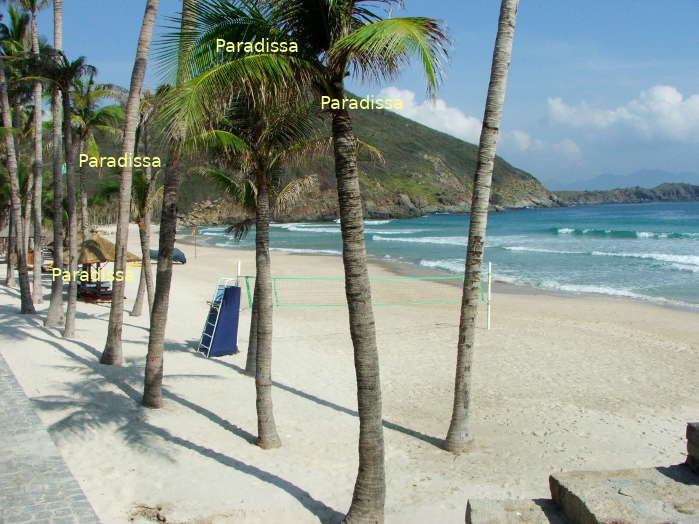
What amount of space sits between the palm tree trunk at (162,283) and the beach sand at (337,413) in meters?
0.34

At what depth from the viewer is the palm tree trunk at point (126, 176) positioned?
9.35 m

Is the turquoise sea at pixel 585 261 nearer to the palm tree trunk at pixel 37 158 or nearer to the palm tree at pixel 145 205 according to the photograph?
the palm tree at pixel 145 205

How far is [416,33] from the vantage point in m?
4.30

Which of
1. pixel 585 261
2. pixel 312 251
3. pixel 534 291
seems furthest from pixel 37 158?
pixel 312 251

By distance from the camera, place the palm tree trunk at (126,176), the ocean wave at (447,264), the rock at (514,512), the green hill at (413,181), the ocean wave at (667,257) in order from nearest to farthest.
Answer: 1. the rock at (514,512)
2. the palm tree trunk at (126,176)
3. the ocean wave at (447,264)
4. the ocean wave at (667,257)
5. the green hill at (413,181)

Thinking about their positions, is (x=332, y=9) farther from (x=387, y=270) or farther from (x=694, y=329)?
(x=387, y=270)

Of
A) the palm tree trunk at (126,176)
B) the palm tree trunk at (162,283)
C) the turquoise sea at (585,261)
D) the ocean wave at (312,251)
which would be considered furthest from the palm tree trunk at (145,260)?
the ocean wave at (312,251)

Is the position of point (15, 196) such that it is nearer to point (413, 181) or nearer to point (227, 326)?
point (227, 326)

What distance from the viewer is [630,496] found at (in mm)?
4086

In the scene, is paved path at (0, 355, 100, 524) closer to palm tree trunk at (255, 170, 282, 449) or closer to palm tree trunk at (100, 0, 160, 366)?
palm tree trunk at (255, 170, 282, 449)

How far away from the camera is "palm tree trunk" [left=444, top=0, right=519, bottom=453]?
680 centimetres

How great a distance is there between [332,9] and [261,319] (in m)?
4.06

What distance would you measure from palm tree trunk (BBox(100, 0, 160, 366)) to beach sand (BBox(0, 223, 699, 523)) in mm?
440

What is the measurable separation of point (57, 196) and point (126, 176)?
3.45m
